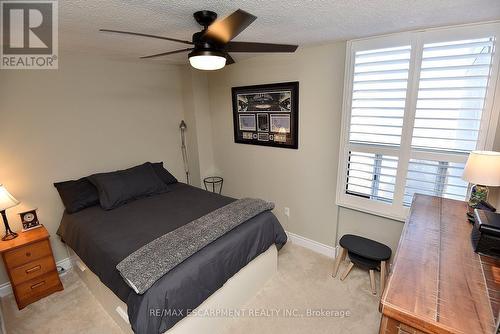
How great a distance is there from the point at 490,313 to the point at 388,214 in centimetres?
150

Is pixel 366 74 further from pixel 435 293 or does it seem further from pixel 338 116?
pixel 435 293

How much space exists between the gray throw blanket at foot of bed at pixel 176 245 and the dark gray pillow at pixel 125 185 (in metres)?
1.02

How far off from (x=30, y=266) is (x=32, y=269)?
0.12 feet

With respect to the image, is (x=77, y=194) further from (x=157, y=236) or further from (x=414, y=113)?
(x=414, y=113)

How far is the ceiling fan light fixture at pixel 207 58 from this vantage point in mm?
1476

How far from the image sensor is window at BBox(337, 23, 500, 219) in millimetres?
1803

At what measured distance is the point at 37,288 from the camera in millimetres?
2314

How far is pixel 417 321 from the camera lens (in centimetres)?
93

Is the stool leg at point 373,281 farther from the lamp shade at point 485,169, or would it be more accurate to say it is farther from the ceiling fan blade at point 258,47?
the ceiling fan blade at point 258,47

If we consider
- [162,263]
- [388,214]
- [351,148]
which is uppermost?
[351,148]

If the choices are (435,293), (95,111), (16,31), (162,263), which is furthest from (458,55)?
(95,111)

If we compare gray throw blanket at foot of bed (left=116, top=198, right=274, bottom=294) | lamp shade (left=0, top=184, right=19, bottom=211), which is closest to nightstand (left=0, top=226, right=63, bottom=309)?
lamp shade (left=0, top=184, right=19, bottom=211)

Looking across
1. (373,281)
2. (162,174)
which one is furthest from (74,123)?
(373,281)

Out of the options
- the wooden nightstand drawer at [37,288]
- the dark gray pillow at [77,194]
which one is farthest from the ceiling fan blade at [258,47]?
the wooden nightstand drawer at [37,288]
